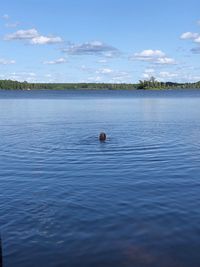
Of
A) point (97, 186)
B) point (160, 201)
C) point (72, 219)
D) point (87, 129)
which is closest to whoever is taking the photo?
point (72, 219)

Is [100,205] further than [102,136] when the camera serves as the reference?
No

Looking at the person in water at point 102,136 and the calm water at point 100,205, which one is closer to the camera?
the calm water at point 100,205

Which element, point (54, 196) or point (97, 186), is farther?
point (97, 186)

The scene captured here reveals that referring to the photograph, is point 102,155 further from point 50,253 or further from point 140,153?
point 50,253

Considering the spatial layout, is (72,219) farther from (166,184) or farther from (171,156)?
(171,156)

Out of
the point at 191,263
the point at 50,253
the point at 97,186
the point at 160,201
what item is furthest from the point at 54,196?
the point at 191,263

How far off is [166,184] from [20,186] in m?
7.16

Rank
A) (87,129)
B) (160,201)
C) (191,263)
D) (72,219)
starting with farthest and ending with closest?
1. (87,129)
2. (160,201)
3. (72,219)
4. (191,263)

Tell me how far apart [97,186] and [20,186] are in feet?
12.3

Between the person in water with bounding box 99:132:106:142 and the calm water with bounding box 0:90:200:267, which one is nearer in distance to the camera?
the calm water with bounding box 0:90:200:267

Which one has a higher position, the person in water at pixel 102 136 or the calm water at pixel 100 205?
the person in water at pixel 102 136

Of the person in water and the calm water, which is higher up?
the person in water

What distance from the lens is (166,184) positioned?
69.4ft

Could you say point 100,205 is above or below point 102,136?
below
